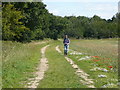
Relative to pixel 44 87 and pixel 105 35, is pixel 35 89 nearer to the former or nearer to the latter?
pixel 44 87

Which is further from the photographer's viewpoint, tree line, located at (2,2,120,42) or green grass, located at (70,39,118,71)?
tree line, located at (2,2,120,42)

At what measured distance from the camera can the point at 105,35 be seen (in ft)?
419

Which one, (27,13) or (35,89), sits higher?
(27,13)

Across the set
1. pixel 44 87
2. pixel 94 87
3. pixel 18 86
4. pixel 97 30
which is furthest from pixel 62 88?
pixel 97 30

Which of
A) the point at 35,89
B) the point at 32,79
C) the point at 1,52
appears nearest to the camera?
the point at 35,89

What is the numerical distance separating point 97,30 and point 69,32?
17.9 meters

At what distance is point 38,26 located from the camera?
1896 inches

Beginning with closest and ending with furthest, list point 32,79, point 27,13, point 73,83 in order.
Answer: point 73,83
point 32,79
point 27,13

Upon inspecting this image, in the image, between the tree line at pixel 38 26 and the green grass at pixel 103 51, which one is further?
the tree line at pixel 38 26

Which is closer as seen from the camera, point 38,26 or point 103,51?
point 103,51

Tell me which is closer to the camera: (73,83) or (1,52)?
(73,83)

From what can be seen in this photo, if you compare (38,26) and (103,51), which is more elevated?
(38,26)

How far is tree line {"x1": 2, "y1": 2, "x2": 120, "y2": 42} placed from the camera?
1189 inches

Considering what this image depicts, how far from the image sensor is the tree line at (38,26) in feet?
99.1
